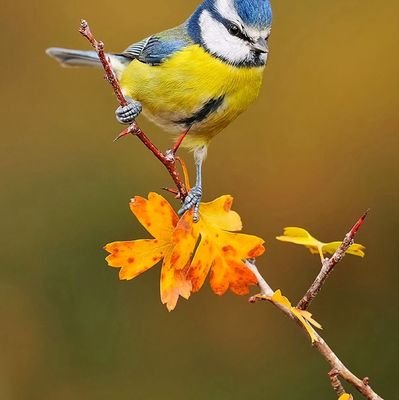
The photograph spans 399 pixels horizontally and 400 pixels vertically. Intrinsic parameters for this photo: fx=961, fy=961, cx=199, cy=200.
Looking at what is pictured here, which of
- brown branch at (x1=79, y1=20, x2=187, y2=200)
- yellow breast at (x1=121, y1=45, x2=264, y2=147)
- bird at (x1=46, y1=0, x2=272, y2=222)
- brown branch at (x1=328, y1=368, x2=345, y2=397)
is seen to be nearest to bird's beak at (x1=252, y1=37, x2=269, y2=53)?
bird at (x1=46, y1=0, x2=272, y2=222)

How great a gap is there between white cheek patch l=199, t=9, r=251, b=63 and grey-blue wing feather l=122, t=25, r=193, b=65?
8 cm

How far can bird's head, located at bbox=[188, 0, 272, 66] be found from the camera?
69.5 inches

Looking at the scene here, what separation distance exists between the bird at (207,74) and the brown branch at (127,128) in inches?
14.0

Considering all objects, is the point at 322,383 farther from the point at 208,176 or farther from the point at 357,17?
the point at 357,17

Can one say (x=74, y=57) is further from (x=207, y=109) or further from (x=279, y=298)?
(x=279, y=298)

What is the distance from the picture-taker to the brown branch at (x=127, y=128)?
1.21 meters

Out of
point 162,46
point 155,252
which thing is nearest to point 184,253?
point 155,252

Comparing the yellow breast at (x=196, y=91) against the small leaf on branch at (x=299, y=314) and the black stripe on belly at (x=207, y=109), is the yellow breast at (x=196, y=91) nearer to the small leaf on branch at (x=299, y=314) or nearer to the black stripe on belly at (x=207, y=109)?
the black stripe on belly at (x=207, y=109)

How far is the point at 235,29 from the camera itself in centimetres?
184

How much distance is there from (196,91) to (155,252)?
633mm

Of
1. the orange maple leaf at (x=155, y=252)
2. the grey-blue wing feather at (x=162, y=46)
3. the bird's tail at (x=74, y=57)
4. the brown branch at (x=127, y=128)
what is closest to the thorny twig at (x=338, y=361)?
the orange maple leaf at (x=155, y=252)

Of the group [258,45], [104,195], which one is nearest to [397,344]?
[104,195]

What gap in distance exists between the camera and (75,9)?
347cm

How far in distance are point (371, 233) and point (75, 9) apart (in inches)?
52.1
